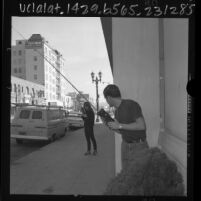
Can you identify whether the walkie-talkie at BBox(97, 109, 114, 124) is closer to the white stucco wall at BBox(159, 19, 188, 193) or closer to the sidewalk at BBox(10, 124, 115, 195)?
the sidewalk at BBox(10, 124, 115, 195)

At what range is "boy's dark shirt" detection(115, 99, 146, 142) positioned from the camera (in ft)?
8.28

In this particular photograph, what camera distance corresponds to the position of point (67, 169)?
2467mm

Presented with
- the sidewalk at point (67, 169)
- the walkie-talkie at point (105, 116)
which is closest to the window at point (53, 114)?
the sidewalk at point (67, 169)

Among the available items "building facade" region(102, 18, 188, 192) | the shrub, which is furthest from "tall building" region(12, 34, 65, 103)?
the shrub

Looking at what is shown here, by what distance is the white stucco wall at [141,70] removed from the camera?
98.6 inches

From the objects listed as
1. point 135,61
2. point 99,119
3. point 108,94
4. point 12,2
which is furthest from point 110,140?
point 12,2

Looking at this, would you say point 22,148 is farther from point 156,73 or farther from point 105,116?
point 156,73

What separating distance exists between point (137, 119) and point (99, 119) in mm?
368

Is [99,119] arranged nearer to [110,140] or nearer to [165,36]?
[110,140]

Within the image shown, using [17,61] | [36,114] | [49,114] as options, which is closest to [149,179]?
[49,114]

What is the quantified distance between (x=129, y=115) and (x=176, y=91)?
503 millimetres

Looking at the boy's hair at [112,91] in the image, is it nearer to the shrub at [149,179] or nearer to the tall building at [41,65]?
the tall building at [41,65]

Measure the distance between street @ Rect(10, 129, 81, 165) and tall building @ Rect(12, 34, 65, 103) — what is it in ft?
1.45

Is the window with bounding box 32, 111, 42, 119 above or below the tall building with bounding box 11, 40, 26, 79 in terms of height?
below
